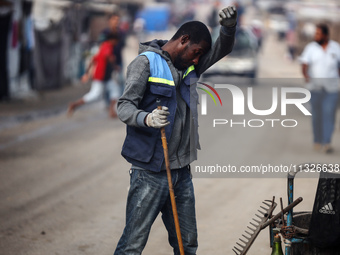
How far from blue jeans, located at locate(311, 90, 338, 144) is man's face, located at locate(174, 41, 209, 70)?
261 inches

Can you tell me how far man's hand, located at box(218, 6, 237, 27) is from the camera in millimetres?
3996

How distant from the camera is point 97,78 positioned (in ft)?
43.3

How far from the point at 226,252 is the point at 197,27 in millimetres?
2385

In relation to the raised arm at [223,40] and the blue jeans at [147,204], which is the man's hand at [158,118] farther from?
the raised arm at [223,40]

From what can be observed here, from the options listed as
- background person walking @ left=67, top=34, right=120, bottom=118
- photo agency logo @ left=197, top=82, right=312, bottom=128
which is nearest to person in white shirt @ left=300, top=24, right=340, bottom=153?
background person walking @ left=67, top=34, right=120, bottom=118

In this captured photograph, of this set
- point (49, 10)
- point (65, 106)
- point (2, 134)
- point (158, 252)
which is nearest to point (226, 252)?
point (158, 252)

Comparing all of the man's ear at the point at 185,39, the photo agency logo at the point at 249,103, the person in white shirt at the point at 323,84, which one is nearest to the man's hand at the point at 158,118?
the man's ear at the point at 185,39

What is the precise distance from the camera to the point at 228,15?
399 centimetres

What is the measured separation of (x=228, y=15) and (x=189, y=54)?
1.15 feet

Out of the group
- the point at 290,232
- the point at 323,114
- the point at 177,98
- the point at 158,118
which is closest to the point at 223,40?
the point at 177,98

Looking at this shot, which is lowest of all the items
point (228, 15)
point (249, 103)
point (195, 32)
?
point (249, 103)

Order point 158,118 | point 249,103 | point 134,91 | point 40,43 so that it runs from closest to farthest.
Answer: point 158,118 < point 134,91 < point 249,103 < point 40,43

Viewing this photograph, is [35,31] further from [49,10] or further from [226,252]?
[226,252]

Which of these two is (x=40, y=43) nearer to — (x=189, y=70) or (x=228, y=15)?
(x=189, y=70)
